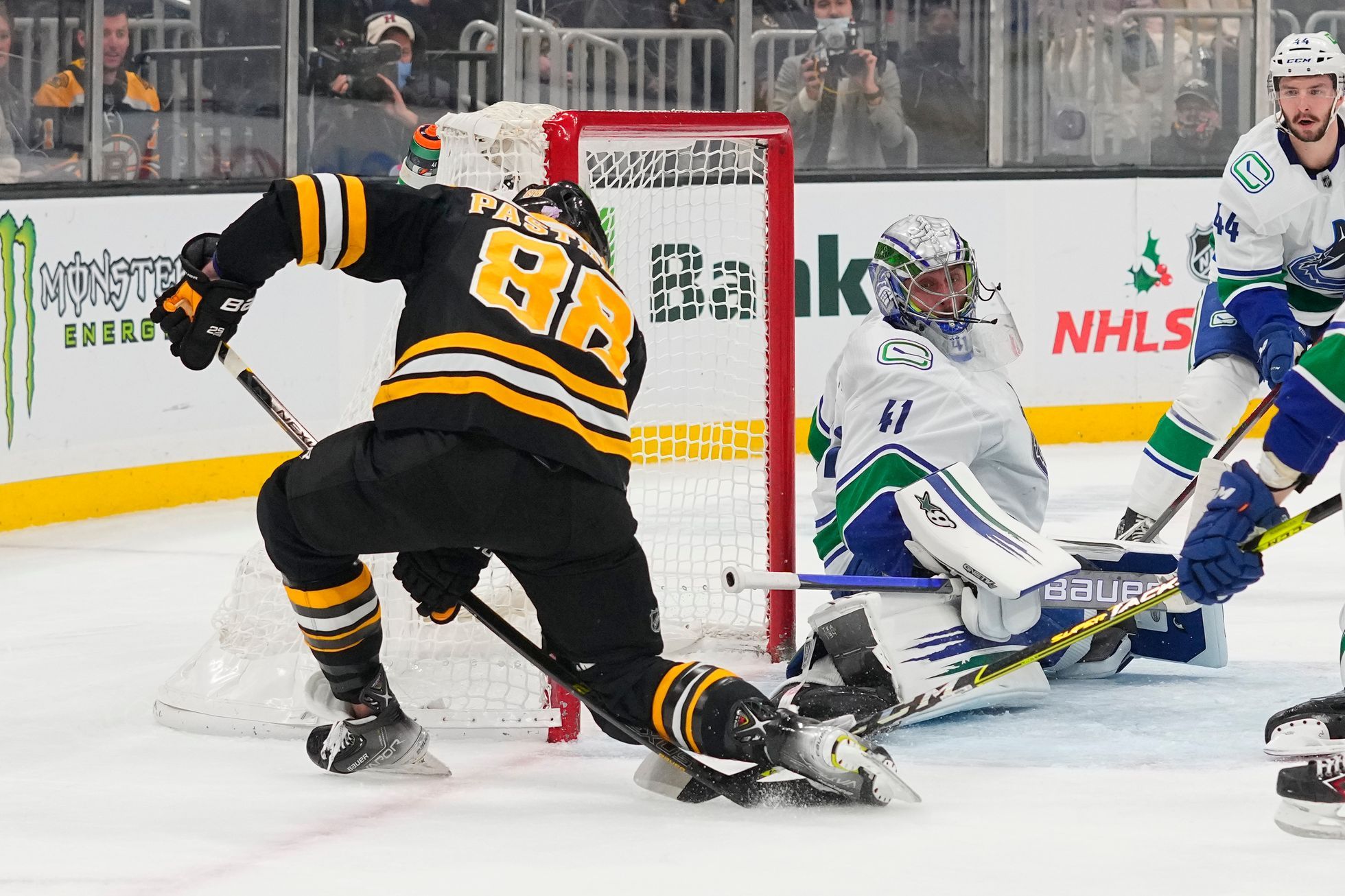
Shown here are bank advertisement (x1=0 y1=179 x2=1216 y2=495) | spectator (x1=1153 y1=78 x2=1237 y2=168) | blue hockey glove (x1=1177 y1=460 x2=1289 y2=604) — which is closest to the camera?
blue hockey glove (x1=1177 y1=460 x2=1289 y2=604)

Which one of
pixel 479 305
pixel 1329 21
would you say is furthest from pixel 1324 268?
pixel 1329 21

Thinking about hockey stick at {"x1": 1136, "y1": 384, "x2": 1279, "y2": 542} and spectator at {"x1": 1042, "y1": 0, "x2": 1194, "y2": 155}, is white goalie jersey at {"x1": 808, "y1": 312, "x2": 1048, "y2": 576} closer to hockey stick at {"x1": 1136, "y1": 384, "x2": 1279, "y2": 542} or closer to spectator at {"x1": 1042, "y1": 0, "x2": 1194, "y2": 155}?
hockey stick at {"x1": 1136, "y1": 384, "x2": 1279, "y2": 542}

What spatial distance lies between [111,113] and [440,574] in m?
3.33

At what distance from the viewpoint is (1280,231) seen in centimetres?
416

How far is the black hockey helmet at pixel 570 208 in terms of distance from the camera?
2797mm

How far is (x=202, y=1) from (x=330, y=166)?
0.66 meters

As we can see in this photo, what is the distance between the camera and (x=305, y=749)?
297 cm

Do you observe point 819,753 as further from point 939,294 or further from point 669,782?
point 939,294

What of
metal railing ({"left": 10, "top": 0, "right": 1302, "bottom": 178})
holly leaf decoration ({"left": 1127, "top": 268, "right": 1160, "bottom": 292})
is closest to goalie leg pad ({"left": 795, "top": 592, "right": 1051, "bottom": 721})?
metal railing ({"left": 10, "top": 0, "right": 1302, "bottom": 178})

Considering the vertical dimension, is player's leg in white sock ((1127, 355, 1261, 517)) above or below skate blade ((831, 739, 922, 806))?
above

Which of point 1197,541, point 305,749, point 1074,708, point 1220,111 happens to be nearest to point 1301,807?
point 1197,541

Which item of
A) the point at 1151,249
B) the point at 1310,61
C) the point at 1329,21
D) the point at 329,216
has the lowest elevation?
the point at 329,216

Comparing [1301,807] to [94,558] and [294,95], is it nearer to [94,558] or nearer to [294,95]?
[94,558]

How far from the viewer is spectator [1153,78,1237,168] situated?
23.7ft
